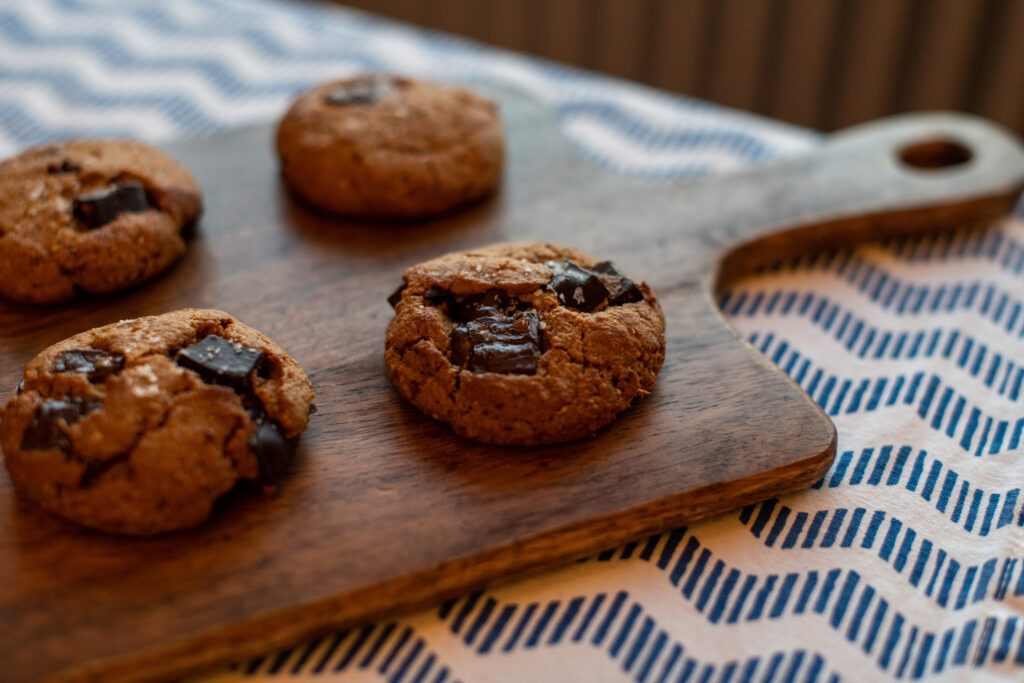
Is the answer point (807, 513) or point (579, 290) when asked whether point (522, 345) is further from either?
point (807, 513)

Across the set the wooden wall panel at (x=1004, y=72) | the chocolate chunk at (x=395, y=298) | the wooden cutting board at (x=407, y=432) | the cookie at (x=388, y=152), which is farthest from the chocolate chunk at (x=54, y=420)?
the wooden wall panel at (x=1004, y=72)

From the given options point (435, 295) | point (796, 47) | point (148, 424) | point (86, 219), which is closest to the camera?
point (148, 424)

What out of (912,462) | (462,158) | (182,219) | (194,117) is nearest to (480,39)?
(194,117)

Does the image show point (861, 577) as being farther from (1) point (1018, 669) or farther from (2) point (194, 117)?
(2) point (194, 117)

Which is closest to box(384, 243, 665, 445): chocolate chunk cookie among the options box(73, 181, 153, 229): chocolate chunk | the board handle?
the board handle

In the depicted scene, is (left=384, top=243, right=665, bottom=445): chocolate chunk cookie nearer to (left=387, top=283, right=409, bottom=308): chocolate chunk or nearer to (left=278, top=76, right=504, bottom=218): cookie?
(left=387, top=283, right=409, bottom=308): chocolate chunk

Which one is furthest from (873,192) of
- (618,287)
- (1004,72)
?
(1004,72)

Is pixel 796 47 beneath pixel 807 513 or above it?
above
